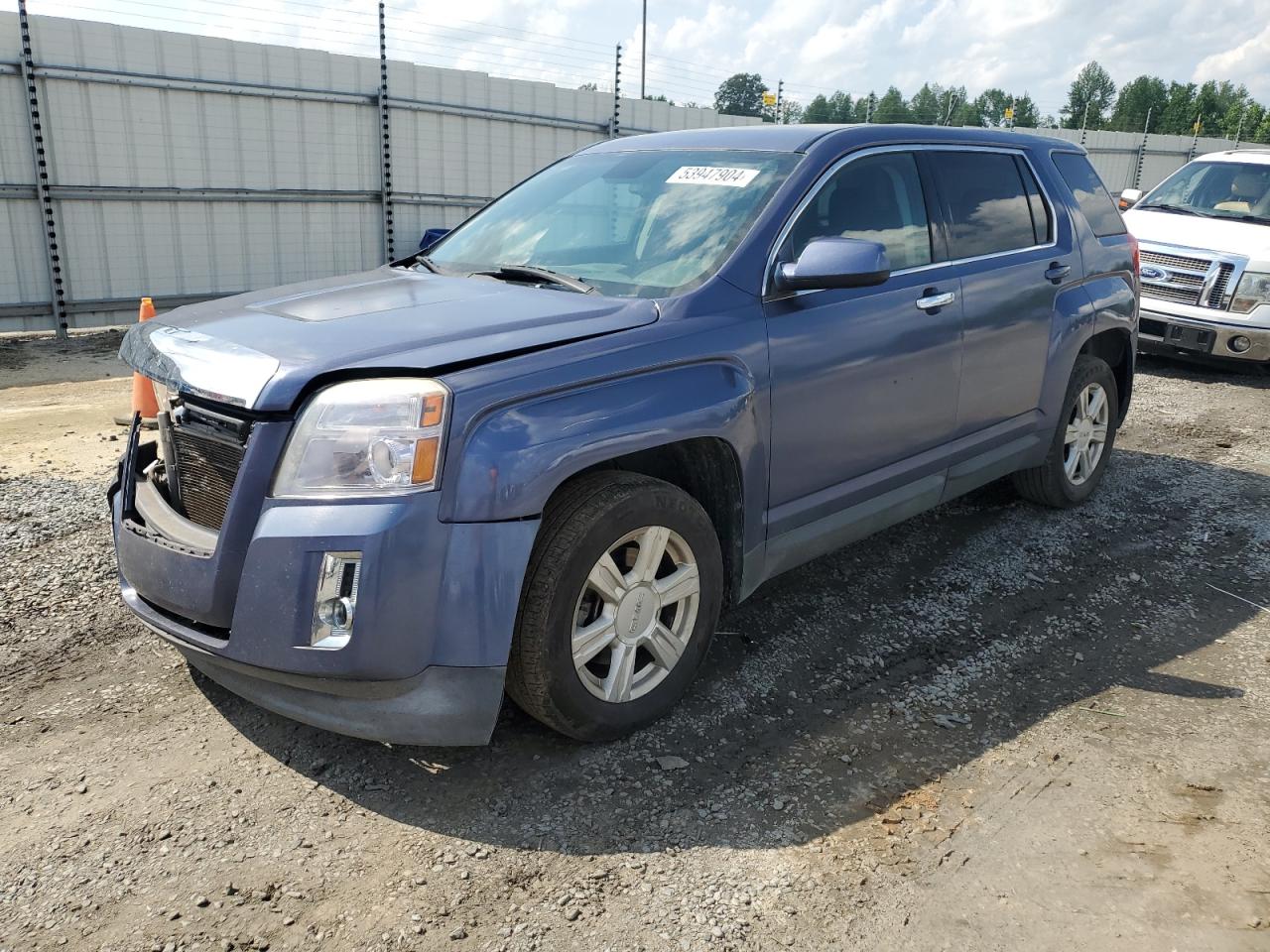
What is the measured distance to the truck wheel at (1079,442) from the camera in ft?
17.4

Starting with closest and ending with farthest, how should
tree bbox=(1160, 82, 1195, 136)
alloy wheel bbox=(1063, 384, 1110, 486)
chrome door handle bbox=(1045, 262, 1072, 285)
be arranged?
chrome door handle bbox=(1045, 262, 1072, 285)
alloy wheel bbox=(1063, 384, 1110, 486)
tree bbox=(1160, 82, 1195, 136)

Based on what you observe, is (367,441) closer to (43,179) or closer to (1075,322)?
(1075,322)

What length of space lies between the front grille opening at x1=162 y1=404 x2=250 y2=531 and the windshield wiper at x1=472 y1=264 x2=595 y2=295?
1231 mm

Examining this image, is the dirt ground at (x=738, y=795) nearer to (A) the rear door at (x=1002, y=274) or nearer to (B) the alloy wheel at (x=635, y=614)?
(B) the alloy wheel at (x=635, y=614)

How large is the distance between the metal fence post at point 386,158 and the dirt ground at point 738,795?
8801 millimetres

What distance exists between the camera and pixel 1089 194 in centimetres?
546

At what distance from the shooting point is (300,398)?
2.74 m

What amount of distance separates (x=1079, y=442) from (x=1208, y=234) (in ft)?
17.4

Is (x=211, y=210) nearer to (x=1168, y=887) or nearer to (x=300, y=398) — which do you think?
(x=300, y=398)

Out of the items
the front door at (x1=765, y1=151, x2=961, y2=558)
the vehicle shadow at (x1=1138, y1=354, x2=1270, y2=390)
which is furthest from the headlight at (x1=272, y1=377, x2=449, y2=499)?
the vehicle shadow at (x1=1138, y1=354, x2=1270, y2=390)

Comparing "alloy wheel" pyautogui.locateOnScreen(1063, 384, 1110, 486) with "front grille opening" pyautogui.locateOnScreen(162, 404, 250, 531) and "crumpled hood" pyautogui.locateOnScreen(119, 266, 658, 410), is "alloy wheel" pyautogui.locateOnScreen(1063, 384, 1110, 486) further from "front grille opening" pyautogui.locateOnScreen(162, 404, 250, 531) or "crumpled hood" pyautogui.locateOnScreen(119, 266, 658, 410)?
"front grille opening" pyautogui.locateOnScreen(162, 404, 250, 531)

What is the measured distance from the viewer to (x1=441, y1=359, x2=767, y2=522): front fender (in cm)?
270

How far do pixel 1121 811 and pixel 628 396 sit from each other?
1.88m

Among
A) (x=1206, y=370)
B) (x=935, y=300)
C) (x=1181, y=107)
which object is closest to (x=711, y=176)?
(x=935, y=300)
